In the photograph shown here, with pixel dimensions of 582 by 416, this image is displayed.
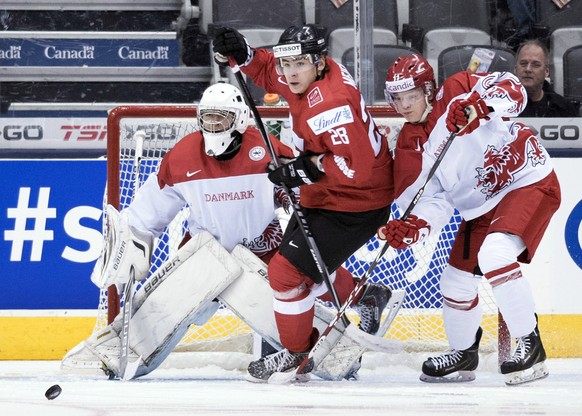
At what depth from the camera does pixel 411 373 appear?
3852 mm

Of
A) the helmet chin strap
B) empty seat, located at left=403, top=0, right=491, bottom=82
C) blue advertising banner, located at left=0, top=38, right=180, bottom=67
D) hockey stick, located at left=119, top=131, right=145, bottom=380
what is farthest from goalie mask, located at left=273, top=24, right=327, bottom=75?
blue advertising banner, located at left=0, top=38, right=180, bottom=67

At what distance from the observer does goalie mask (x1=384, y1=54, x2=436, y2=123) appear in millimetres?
3312

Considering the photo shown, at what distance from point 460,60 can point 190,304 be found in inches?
64.2

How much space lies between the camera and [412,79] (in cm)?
331

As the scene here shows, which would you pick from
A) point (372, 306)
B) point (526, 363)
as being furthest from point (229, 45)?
point (526, 363)

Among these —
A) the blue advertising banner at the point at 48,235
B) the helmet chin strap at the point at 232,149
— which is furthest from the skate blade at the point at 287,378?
the blue advertising banner at the point at 48,235

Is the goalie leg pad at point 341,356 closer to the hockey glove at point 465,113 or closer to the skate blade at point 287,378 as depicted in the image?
the skate blade at point 287,378

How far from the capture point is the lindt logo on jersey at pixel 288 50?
328cm

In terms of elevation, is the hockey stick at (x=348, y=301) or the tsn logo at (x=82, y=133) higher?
the tsn logo at (x=82, y=133)

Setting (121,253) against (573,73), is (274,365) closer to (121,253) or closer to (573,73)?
(121,253)

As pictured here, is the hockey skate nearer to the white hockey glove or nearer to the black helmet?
the white hockey glove

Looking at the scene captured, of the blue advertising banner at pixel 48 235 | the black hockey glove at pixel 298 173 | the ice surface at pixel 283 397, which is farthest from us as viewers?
the blue advertising banner at pixel 48 235

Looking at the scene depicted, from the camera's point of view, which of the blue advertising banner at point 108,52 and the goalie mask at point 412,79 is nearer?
the goalie mask at point 412,79

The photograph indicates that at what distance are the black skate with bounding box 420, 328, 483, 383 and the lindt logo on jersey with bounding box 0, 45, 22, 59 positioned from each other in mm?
2168
